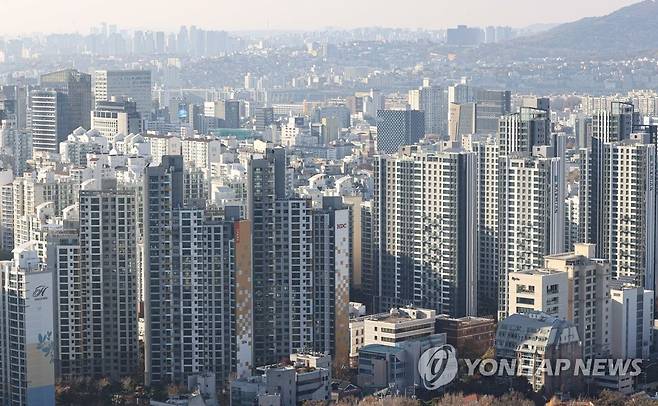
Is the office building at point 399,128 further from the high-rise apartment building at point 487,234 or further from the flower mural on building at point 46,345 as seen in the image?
the flower mural on building at point 46,345

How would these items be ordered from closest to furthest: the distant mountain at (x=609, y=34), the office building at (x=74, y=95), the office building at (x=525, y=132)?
the office building at (x=525, y=132) → the office building at (x=74, y=95) → the distant mountain at (x=609, y=34)

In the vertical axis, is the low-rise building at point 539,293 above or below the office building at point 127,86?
below

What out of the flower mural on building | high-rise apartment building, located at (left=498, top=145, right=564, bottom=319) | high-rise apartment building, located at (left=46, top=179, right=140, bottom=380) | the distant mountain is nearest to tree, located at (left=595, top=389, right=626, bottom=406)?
high-rise apartment building, located at (left=498, top=145, right=564, bottom=319)

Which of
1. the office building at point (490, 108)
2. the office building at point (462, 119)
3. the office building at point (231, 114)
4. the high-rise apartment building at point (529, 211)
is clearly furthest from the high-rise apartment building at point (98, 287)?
the office building at point (231, 114)

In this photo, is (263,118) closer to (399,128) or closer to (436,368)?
(399,128)

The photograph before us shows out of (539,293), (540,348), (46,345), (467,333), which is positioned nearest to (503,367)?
(540,348)

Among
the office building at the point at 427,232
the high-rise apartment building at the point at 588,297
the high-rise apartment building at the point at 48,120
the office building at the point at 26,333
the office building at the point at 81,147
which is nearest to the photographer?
the office building at the point at 26,333

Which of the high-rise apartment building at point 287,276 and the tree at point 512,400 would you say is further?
the high-rise apartment building at point 287,276
